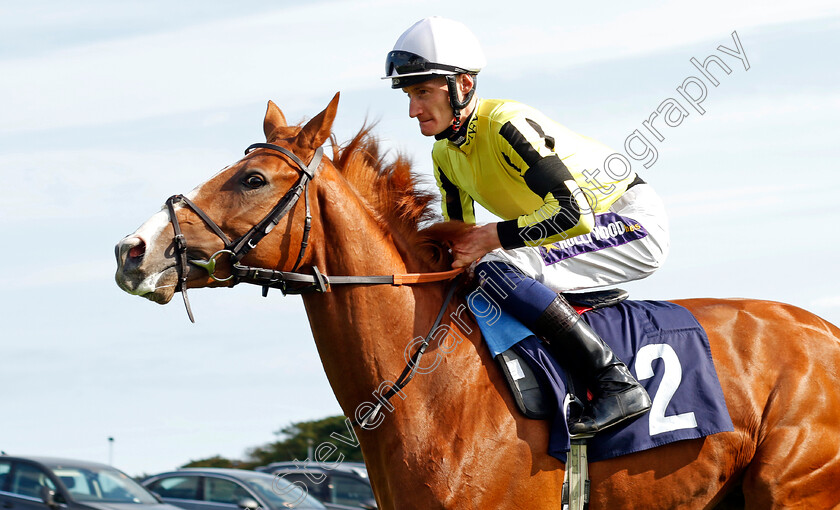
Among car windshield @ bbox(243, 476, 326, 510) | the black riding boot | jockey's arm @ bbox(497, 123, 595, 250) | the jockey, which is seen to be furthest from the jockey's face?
car windshield @ bbox(243, 476, 326, 510)

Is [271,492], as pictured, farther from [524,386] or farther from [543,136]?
[543,136]

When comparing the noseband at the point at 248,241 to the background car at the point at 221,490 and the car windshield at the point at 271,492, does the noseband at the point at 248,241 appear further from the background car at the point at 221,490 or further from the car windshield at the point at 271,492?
the car windshield at the point at 271,492

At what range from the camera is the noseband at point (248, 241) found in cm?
434

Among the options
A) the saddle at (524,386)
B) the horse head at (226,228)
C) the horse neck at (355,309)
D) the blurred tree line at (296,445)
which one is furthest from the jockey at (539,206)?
the blurred tree line at (296,445)

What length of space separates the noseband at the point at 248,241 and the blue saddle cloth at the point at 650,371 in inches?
40.6

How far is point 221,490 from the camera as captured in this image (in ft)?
44.7

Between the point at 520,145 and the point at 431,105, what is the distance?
662 millimetres

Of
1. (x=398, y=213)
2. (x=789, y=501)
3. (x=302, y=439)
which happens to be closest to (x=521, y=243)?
(x=398, y=213)

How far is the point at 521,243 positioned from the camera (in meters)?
4.76

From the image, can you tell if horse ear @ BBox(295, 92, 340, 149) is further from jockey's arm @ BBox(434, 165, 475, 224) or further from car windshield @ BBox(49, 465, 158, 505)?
car windshield @ BBox(49, 465, 158, 505)

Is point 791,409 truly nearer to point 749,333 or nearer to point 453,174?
point 749,333

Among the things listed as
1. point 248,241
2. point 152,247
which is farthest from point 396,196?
point 152,247

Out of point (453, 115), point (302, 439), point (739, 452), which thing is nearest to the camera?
point (739, 452)

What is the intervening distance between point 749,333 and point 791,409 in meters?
0.45
